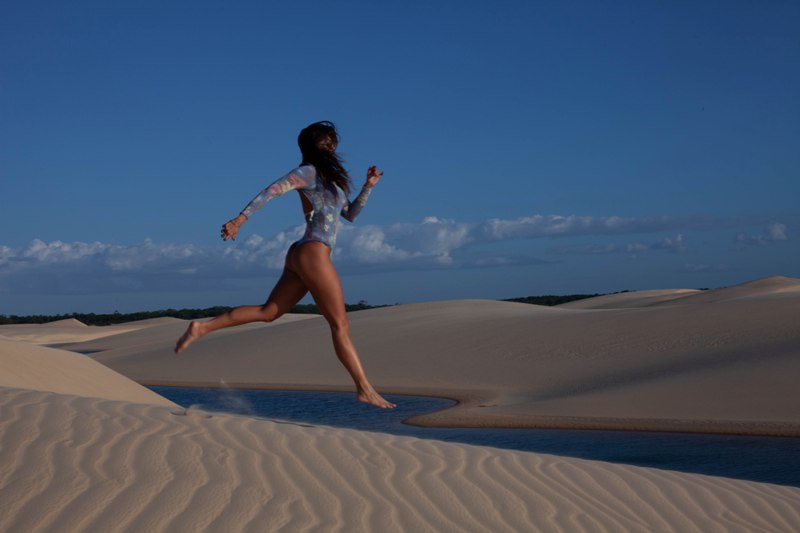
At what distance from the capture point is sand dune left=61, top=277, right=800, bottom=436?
11586 mm

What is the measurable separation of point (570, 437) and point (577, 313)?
12.9 m

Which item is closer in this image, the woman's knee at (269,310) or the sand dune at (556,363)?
the woman's knee at (269,310)

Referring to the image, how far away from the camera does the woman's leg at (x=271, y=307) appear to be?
15.7 feet

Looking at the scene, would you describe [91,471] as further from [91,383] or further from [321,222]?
[91,383]

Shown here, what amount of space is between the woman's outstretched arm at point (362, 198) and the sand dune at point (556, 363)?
671 cm

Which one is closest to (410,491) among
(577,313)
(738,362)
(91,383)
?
(91,383)

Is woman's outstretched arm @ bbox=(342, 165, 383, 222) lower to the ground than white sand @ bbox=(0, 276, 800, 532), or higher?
higher

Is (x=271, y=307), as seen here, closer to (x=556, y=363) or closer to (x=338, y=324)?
(x=338, y=324)

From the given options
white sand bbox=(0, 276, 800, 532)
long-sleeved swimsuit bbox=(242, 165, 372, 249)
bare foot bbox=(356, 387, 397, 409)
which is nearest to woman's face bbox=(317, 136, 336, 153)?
long-sleeved swimsuit bbox=(242, 165, 372, 249)

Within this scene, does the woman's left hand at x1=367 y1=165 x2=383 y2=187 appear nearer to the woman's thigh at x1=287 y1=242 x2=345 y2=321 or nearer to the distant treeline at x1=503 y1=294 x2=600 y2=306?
the woman's thigh at x1=287 y1=242 x2=345 y2=321

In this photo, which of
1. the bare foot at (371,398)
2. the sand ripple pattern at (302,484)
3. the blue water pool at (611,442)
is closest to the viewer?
the sand ripple pattern at (302,484)

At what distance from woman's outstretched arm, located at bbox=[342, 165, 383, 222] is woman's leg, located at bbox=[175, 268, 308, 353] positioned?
0.47 m

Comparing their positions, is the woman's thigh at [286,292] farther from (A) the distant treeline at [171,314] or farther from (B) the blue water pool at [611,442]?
(A) the distant treeline at [171,314]

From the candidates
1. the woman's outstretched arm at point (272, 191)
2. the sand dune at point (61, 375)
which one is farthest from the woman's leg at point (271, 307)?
the sand dune at point (61, 375)
